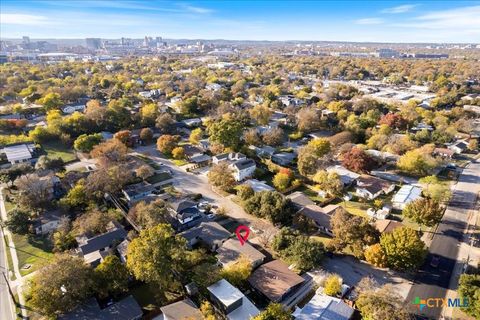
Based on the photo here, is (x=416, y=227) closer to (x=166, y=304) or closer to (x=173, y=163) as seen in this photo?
(x=166, y=304)

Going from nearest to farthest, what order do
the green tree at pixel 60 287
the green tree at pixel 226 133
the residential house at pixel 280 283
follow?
1. the green tree at pixel 60 287
2. the residential house at pixel 280 283
3. the green tree at pixel 226 133

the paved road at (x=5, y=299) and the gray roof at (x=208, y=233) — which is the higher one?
the gray roof at (x=208, y=233)

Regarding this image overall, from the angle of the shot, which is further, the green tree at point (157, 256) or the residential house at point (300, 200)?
the residential house at point (300, 200)

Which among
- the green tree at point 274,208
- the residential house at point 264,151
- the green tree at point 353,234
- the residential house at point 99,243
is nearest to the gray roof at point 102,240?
the residential house at point 99,243

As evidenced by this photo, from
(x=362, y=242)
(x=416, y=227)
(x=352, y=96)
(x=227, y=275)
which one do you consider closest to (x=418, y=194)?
(x=416, y=227)

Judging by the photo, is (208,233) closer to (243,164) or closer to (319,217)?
(319,217)

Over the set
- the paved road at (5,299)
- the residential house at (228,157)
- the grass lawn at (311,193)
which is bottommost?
the paved road at (5,299)

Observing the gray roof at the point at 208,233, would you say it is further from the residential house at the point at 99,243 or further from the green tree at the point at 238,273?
the residential house at the point at 99,243
